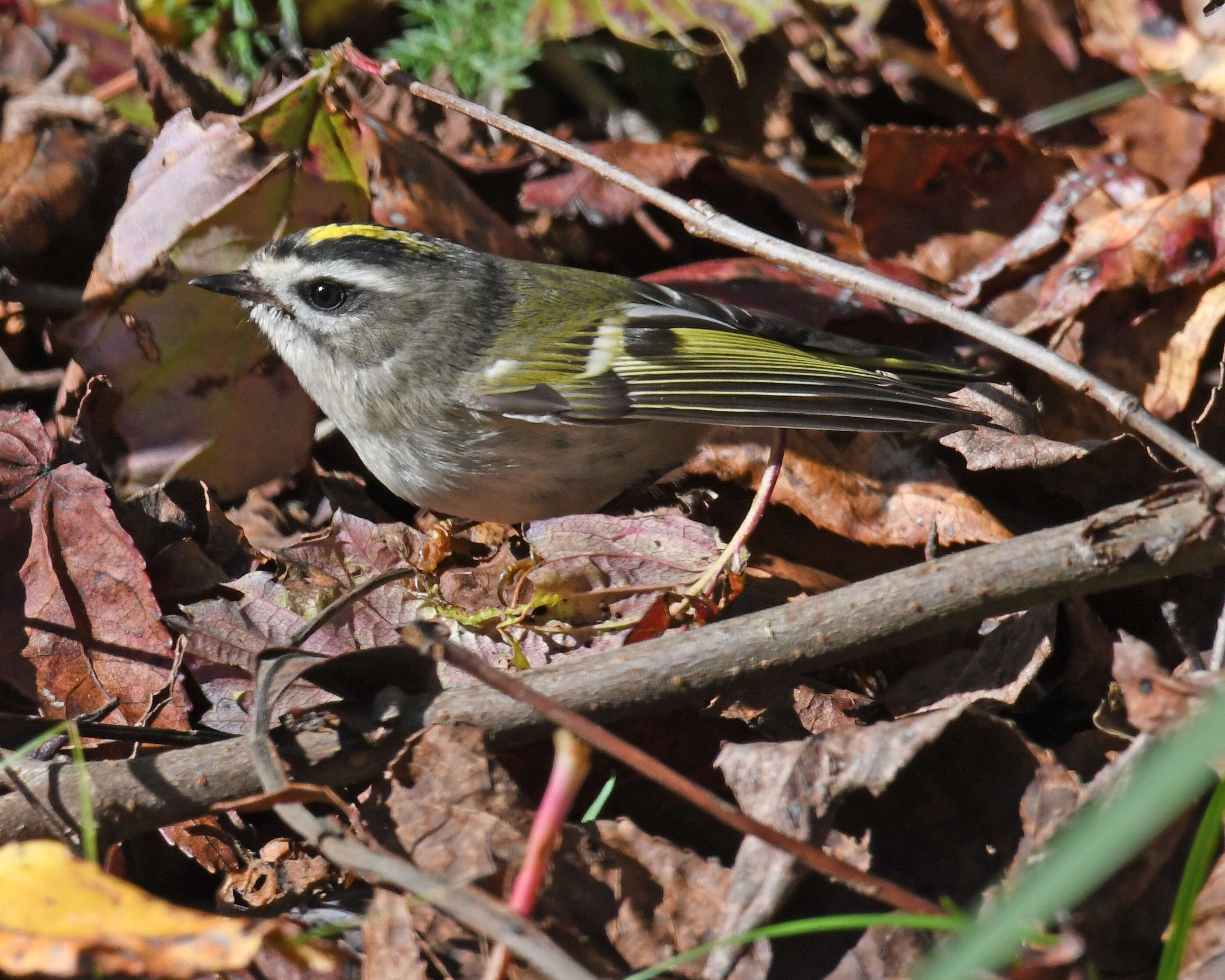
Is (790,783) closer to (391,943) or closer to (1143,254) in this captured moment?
(391,943)

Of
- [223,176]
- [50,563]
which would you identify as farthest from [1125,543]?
[223,176]

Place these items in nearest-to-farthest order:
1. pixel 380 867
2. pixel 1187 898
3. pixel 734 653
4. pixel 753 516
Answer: pixel 1187 898 → pixel 380 867 → pixel 734 653 → pixel 753 516

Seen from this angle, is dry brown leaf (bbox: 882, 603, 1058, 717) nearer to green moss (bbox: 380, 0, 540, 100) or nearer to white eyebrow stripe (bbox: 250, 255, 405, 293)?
white eyebrow stripe (bbox: 250, 255, 405, 293)

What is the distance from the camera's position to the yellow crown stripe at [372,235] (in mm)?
2652

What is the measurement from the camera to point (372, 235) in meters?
2.68

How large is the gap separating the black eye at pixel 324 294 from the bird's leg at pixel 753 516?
1.00 m

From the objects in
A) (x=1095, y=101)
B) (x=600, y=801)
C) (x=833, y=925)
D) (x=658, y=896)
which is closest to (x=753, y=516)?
(x=600, y=801)

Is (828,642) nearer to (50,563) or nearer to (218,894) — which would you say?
(218,894)

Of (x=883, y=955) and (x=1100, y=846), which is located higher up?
(x=1100, y=846)

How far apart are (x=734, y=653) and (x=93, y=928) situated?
93 cm

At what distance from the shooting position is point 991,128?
358 centimetres

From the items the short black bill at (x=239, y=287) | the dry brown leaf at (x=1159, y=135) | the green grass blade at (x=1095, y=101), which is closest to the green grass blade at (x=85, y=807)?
the short black bill at (x=239, y=287)

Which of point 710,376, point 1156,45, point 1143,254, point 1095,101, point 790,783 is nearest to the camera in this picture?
point 790,783

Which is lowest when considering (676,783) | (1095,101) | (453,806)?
(453,806)
